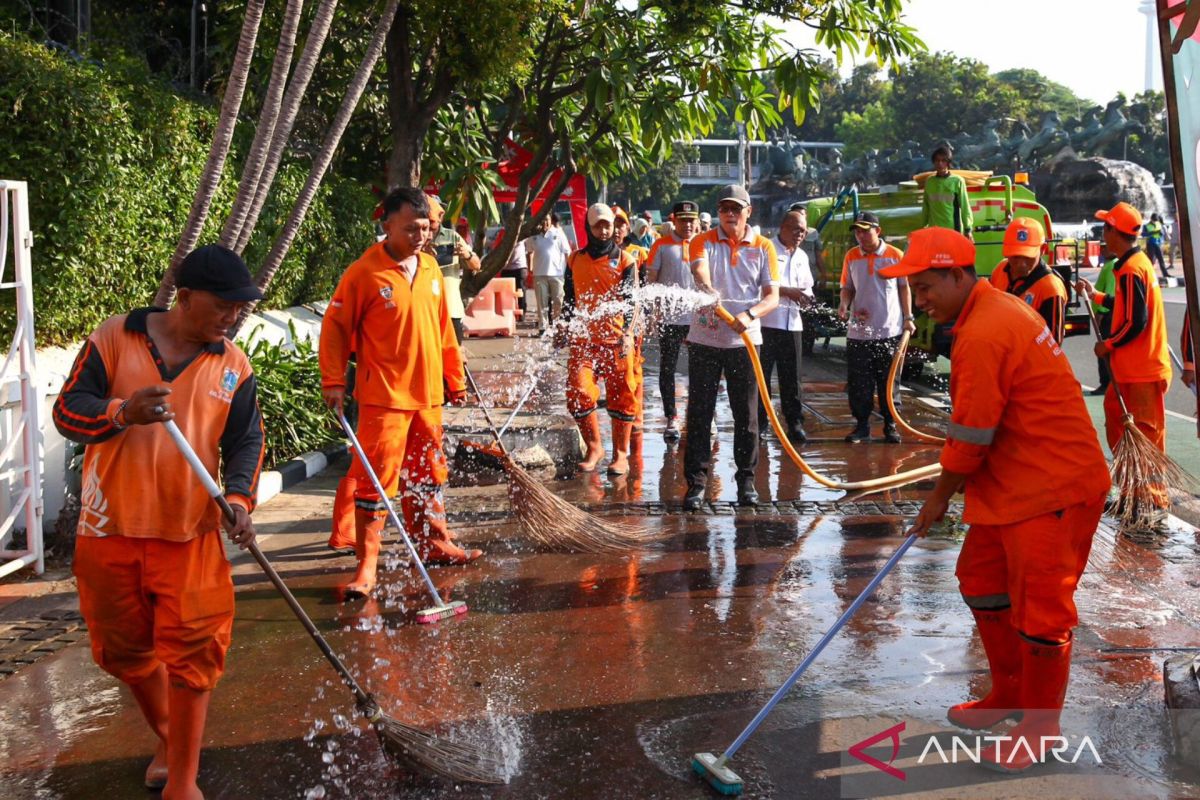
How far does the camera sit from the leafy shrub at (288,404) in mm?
8773

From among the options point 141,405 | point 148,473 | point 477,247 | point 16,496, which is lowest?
point 16,496

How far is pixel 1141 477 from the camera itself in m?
6.21

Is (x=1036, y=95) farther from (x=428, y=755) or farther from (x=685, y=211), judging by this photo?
(x=428, y=755)

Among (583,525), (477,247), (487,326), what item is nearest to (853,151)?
(487,326)

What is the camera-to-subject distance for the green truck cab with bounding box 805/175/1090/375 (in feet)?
44.0

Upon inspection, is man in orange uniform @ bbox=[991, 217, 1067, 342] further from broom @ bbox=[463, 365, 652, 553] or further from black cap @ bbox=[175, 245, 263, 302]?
black cap @ bbox=[175, 245, 263, 302]

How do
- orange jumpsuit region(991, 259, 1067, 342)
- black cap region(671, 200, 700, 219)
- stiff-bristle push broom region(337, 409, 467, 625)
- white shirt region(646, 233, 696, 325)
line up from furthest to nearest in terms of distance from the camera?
white shirt region(646, 233, 696, 325) → black cap region(671, 200, 700, 219) → orange jumpsuit region(991, 259, 1067, 342) → stiff-bristle push broom region(337, 409, 467, 625)

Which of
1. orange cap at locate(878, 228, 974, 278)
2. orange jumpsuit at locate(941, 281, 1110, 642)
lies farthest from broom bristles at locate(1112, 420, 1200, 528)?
orange cap at locate(878, 228, 974, 278)

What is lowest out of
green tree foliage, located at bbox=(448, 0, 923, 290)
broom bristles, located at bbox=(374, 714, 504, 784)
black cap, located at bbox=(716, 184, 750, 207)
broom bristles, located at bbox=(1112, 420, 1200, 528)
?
broom bristles, located at bbox=(374, 714, 504, 784)

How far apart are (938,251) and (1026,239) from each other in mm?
3616

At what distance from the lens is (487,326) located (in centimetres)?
1892

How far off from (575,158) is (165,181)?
210 inches

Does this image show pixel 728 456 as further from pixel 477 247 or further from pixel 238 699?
pixel 238 699

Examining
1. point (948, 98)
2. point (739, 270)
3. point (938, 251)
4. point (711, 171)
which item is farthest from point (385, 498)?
point (711, 171)
